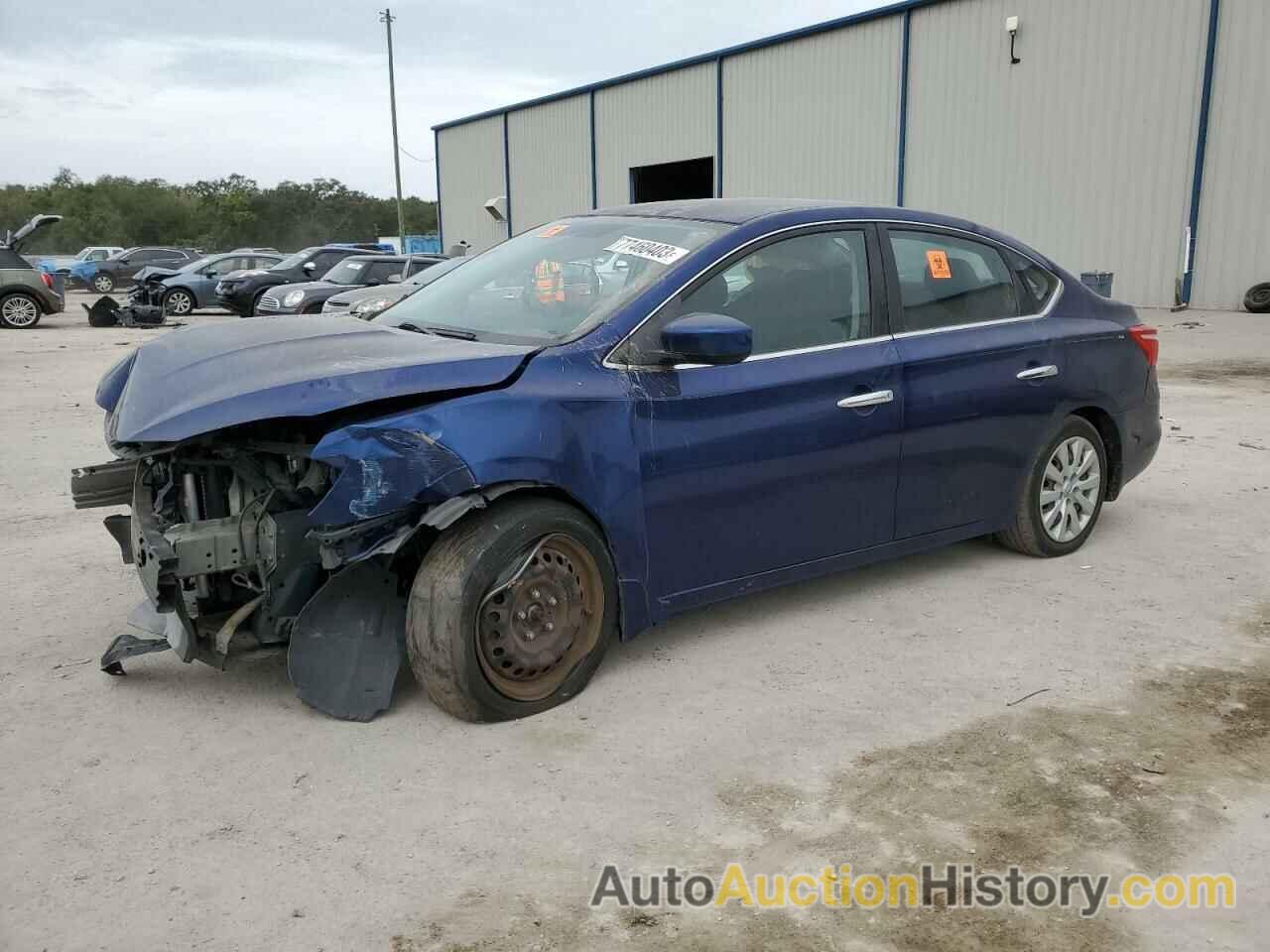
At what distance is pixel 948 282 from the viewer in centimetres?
473

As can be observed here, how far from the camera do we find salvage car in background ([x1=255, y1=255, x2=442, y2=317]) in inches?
642

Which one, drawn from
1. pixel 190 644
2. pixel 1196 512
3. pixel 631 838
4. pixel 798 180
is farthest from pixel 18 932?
pixel 798 180

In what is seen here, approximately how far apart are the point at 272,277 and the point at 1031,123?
47.6 feet

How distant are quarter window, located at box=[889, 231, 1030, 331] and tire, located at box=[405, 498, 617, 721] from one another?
182 centimetres

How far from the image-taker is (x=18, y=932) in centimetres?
247

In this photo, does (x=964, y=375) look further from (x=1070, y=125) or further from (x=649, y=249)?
(x=1070, y=125)

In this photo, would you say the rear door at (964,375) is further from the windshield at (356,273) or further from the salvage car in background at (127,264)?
the salvage car in background at (127,264)

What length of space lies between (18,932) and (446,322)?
249 cm

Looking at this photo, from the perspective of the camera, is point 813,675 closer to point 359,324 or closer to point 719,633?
point 719,633

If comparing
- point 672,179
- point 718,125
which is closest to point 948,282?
point 718,125

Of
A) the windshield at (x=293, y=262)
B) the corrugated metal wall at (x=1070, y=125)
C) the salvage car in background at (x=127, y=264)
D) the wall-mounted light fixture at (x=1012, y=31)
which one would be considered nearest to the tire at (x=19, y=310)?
the windshield at (x=293, y=262)

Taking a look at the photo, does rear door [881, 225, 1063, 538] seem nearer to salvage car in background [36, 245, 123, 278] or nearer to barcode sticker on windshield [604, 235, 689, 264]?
barcode sticker on windshield [604, 235, 689, 264]

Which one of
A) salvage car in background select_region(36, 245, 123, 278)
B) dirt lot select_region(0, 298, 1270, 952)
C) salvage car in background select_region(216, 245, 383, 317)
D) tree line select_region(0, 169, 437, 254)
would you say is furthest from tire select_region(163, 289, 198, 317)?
tree line select_region(0, 169, 437, 254)

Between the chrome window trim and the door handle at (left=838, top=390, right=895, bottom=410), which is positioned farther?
the door handle at (left=838, top=390, right=895, bottom=410)
